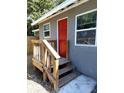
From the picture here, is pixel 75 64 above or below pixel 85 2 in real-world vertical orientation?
below

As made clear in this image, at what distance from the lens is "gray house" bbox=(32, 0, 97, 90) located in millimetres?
5965

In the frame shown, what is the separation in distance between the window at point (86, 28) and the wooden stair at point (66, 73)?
3.42 feet

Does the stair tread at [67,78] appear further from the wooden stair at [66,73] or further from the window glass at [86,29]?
the window glass at [86,29]

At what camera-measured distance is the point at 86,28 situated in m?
6.38

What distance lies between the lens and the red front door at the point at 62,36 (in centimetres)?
811

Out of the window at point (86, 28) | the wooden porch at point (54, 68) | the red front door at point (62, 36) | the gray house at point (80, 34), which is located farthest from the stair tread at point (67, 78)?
the red front door at point (62, 36)

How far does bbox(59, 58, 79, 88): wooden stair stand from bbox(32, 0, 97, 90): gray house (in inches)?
10.0

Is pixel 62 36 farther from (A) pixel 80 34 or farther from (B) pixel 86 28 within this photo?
(B) pixel 86 28

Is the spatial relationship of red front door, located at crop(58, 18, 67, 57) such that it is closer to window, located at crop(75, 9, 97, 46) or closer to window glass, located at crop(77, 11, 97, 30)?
window, located at crop(75, 9, 97, 46)

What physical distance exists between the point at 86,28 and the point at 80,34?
0.45m
